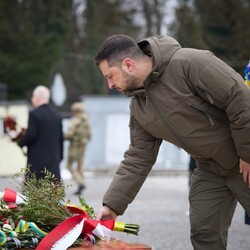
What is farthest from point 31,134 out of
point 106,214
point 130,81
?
point 130,81

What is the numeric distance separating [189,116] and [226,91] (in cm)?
31

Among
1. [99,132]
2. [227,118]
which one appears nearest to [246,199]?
[227,118]

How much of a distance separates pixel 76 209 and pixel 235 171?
109 centimetres

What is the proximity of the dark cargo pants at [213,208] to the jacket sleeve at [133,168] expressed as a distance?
391mm

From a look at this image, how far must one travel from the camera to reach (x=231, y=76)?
443cm

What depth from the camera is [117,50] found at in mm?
4512

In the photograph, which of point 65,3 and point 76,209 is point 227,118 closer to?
point 76,209

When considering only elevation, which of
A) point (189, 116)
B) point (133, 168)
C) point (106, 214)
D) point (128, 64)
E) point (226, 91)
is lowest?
point (106, 214)

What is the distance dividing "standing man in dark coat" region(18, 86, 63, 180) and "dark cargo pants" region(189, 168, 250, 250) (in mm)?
4566

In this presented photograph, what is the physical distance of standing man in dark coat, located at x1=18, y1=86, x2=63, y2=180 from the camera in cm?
936

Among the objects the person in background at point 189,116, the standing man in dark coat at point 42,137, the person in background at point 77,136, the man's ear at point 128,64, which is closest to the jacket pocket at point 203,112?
the person in background at point 189,116

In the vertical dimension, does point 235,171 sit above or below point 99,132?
above

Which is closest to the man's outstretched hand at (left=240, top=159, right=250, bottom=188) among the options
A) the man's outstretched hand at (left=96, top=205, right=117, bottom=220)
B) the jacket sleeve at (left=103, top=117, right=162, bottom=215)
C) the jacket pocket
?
the jacket pocket

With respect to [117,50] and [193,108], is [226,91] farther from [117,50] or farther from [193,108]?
[117,50]
